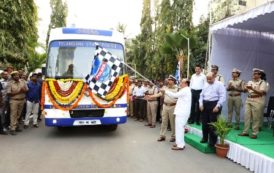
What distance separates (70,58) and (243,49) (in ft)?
19.7

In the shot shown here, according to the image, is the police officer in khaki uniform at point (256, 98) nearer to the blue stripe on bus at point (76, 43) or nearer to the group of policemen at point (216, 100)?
the group of policemen at point (216, 100)

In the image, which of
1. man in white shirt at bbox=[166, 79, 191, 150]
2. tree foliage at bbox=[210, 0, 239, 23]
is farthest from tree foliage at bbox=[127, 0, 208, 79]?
man in white shirt at bbox=[166, 79, 191, 150]

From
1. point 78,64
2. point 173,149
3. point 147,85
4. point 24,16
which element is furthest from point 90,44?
point 24,16

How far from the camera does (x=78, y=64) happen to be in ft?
32.0

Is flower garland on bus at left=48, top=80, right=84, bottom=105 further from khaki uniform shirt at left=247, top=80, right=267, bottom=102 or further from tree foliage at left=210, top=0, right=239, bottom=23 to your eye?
tree foliage at left=210, top=0, right=239, bottom=23

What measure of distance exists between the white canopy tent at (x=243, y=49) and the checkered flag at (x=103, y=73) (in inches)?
145

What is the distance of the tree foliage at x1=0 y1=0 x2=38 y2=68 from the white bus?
6.57m

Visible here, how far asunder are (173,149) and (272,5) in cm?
413

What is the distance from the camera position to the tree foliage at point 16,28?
1568 cm

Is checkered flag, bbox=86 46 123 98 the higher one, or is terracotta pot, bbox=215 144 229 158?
checkered flag, bbox=86 46 123 98

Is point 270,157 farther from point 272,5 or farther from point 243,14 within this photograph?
point 243,14

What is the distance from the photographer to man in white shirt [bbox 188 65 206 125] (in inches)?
419

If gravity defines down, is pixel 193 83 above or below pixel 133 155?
above

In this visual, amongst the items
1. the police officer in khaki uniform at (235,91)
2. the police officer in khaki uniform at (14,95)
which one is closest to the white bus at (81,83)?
the police officer in khaki uniform at (14,95)
